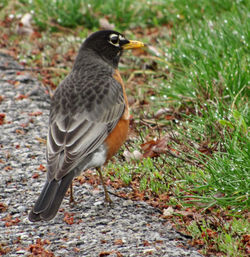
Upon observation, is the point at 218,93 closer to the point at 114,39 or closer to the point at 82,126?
the point at 114,39

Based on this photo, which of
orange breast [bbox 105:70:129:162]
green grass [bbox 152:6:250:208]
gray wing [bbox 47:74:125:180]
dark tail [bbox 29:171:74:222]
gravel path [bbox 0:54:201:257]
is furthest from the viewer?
orange breast [bbox 105:70:129:162]

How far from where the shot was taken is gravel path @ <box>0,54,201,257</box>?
171 inches

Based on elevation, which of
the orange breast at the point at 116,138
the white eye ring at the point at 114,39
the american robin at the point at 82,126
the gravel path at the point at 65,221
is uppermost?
the white eye ring at the point at 114,39

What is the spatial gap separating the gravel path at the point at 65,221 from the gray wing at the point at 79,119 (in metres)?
0.51

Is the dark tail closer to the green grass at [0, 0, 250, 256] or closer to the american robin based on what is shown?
the american robin

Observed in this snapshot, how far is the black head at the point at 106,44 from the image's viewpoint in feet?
21.2

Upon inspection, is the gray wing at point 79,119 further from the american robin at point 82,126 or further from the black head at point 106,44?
the black head at point 106,44

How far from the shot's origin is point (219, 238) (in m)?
4.31

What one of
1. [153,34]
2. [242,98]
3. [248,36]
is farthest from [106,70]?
[153,34]

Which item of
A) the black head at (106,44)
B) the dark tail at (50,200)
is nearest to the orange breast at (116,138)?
the dark tail at (50,200)

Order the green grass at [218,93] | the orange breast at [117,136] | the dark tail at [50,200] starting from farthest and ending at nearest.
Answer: the orange breast at [117,136], the green grass at [218,93], the dark tail at [50,200]

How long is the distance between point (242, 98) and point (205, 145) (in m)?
0.91

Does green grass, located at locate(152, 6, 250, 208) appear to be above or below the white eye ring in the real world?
below

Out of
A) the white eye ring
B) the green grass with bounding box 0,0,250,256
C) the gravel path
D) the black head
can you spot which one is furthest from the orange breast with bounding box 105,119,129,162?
the white eye ring
